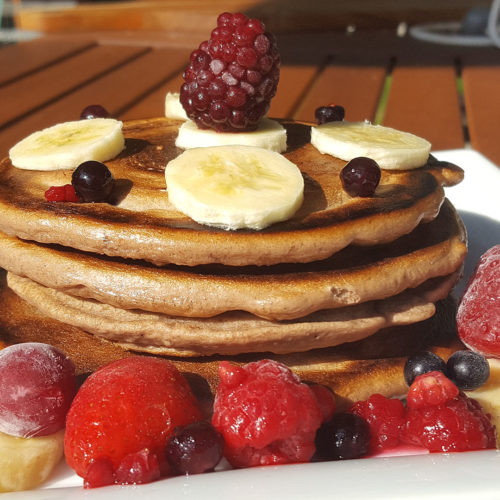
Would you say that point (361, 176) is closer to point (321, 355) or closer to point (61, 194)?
point (321, 355)

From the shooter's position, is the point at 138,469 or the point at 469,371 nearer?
the point at 138,469

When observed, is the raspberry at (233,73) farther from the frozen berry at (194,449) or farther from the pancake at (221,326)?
the frozen berry at (194,449)

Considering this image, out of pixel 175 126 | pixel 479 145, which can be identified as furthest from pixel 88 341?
pixel 479 145

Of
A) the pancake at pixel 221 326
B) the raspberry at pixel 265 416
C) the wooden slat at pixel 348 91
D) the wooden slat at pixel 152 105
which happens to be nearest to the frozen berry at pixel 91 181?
the pancake at pixel 221 326

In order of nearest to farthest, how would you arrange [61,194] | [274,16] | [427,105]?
[61,194] → [427,105] → [274,16]

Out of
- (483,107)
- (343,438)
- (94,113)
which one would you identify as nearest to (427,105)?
(483,107)

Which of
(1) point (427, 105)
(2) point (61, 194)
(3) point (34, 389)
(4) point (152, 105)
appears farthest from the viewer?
(1) point (427, 105)

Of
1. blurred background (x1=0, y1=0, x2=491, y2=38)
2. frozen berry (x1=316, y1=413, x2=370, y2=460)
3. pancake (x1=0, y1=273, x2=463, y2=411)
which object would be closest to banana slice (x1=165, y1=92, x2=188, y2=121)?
pancake (x1=0, y1=273, x2=463, y2=411)
